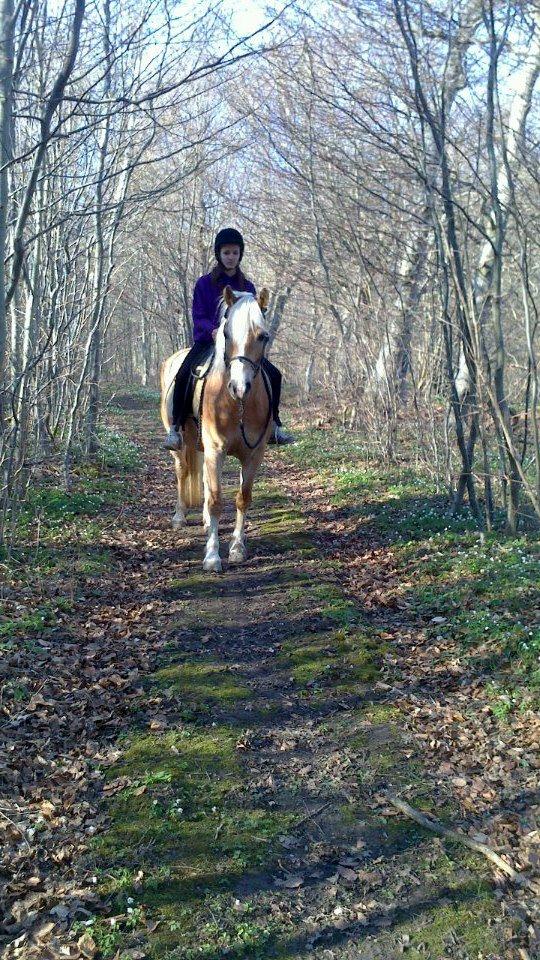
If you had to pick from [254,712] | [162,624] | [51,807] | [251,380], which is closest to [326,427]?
[251,380]

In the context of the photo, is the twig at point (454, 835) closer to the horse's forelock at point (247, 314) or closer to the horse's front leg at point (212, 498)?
the horse's front leg at point (212, 498)

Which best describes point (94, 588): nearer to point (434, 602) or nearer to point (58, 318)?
point (434, 602)

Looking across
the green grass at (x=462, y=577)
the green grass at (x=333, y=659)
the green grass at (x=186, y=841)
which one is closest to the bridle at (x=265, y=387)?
the green grass at (x=462, y=577)

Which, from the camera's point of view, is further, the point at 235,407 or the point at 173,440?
the point at 173,440

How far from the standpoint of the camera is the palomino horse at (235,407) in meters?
7.29

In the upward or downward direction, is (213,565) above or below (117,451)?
below

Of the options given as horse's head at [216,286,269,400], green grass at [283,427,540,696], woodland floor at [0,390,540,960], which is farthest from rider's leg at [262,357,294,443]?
green grass at [283,427,540,696]

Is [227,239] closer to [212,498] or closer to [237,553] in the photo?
[212,498]

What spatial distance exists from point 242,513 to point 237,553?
0.47m

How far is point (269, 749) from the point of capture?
4.65 meters

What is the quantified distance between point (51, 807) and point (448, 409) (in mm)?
6991

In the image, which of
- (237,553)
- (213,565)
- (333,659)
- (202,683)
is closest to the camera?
(202,683)

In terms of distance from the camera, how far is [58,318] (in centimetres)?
1121

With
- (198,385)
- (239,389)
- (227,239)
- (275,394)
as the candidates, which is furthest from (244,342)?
(227,239)
